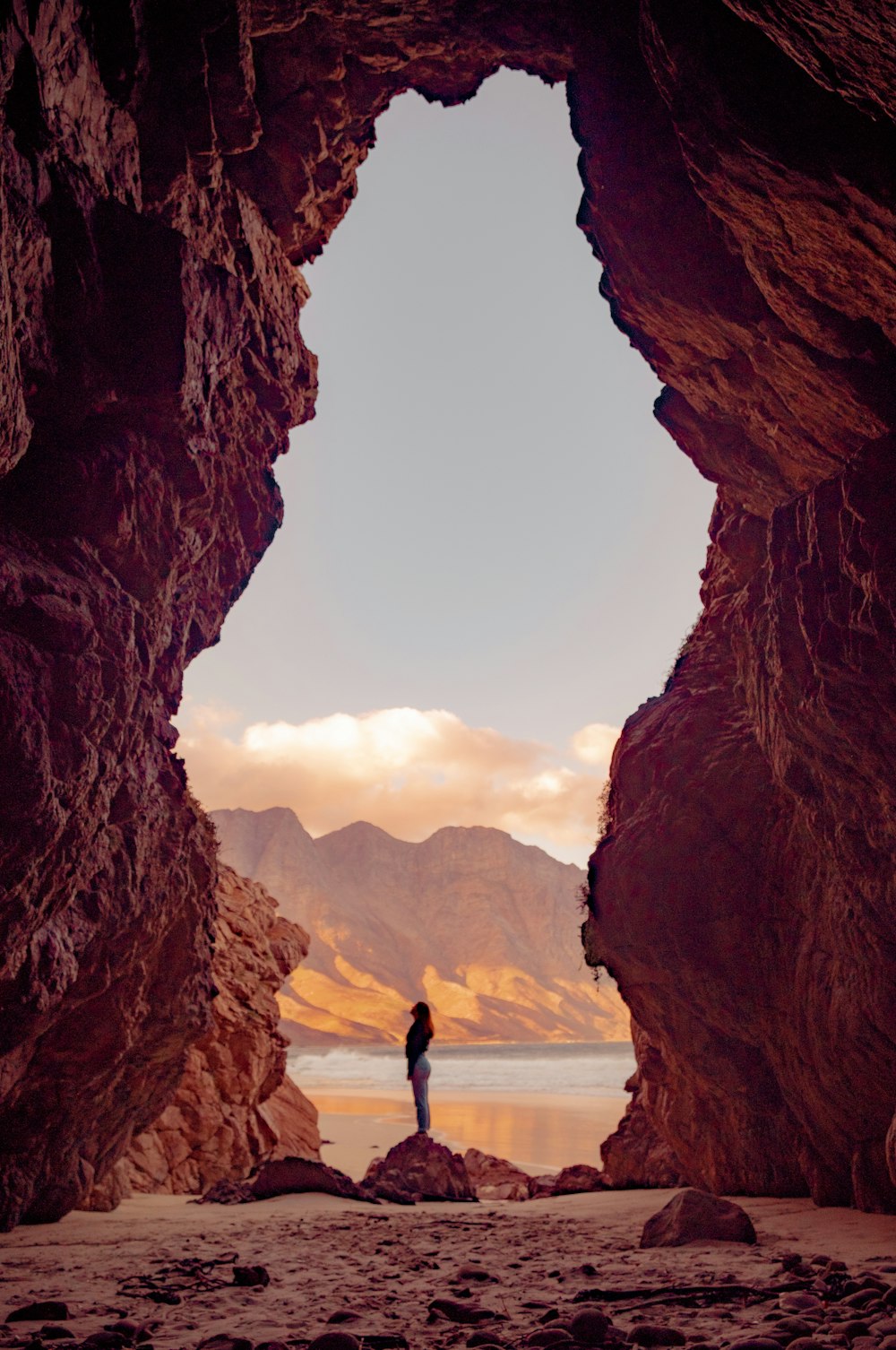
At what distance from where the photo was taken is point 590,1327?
3.02 m

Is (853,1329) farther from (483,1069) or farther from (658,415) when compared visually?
(483,1069)

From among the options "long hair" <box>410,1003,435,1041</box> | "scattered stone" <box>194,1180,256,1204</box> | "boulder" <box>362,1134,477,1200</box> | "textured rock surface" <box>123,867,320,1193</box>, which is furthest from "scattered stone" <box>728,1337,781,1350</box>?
"long hair" <box>410,1003,435,1041</box>

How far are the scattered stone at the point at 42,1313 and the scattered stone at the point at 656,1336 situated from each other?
7.96 ft

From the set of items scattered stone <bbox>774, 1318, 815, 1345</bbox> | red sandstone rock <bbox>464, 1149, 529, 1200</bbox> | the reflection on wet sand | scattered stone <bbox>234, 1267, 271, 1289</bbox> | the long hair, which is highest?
scattered stone <bbox>774, 1318, 815, 1345</bbox>

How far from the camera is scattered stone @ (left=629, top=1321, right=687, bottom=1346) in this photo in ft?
9.62

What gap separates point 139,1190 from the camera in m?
10.4

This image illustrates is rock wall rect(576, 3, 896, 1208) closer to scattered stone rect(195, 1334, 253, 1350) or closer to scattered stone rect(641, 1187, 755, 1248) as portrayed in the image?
scattered stone rect(641, 1187, 755, 1248)

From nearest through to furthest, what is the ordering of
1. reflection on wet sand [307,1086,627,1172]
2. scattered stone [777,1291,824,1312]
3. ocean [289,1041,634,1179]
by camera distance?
scattered stone [777,1291,824,1312], reflection on wet sand [307,1086,627,1172], ocean [289,1041,634,1179]

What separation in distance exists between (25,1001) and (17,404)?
4.06m

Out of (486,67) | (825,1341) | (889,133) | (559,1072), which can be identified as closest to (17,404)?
(889,133)

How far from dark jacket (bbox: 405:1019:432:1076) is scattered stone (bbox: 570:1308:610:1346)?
380 inches

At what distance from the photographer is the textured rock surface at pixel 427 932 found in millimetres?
109062

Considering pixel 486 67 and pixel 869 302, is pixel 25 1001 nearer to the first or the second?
pixel 869 302

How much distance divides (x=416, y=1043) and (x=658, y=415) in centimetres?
984
